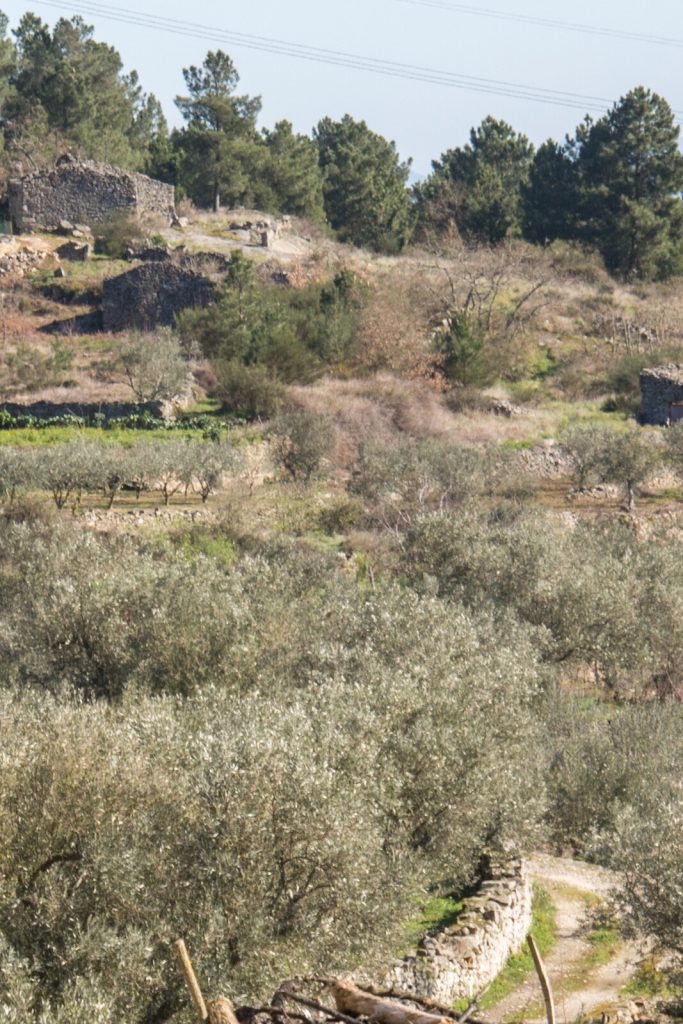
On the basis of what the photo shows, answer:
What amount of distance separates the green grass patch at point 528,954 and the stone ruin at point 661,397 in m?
31.3

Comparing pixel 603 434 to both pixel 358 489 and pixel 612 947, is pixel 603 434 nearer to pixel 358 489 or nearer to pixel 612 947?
pixel 358 489

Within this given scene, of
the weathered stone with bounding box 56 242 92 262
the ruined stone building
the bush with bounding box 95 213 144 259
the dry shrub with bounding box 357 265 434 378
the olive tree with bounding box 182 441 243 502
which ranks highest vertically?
the ruined stone building

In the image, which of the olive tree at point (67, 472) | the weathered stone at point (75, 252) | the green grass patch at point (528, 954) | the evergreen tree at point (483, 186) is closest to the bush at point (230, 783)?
the green grass patch at point (528, 954)

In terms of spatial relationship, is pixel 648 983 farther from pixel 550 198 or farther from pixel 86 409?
pixel 550 198

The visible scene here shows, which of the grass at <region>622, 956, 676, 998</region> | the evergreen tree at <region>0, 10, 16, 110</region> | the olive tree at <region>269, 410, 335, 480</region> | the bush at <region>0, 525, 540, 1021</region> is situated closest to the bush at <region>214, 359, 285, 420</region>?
the olive tree at <region>269, 410, 335, 480</region>

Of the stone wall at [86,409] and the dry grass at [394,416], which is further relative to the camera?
the dry grass at [394,416]

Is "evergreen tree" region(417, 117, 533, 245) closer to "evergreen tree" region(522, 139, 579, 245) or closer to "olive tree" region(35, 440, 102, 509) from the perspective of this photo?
"evergreen tree" region(522, 139, 579, 245)

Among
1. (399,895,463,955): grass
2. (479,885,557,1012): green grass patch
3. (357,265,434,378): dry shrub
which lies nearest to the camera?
(479,885,557,1012): green grass patch

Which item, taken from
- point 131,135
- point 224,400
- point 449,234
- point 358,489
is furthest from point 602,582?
point 131,135

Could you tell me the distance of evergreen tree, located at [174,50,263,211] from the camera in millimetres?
69438

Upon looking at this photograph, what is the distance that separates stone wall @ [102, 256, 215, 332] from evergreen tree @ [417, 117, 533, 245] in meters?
20.4

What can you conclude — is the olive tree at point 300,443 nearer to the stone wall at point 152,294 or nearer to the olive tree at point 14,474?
the olive tree at point 14,474

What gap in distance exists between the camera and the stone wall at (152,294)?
5262 cm

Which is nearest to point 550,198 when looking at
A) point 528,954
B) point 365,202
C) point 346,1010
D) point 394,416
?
point 365,202
